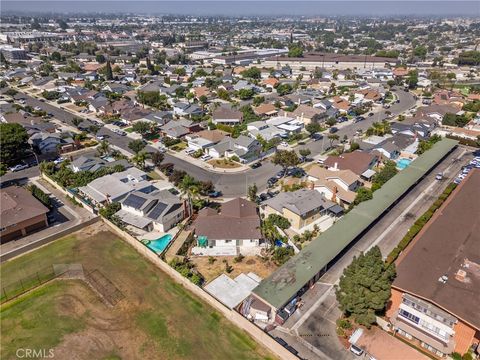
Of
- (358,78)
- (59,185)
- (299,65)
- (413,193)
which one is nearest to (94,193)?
(59,185)

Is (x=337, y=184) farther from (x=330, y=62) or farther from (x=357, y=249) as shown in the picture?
(x=330, y=62)

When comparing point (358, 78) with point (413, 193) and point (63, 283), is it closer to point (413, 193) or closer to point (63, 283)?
point (413, 193)

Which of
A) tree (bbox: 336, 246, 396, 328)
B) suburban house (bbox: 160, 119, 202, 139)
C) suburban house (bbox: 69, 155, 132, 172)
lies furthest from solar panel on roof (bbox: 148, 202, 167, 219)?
suburban house (bbox: 160, 119, 202, 139)

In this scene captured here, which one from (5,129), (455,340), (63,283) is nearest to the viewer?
(455,340)

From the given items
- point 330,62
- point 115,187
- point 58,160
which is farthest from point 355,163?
point 330,62

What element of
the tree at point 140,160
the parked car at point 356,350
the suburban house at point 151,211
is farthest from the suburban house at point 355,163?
the tree at point 140,160

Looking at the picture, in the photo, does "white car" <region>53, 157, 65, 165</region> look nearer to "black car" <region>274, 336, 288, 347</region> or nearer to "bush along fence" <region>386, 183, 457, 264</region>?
"black car" <region>274, 336, 288, 347</region>
